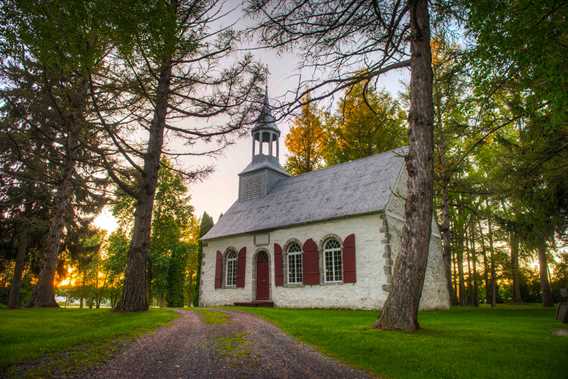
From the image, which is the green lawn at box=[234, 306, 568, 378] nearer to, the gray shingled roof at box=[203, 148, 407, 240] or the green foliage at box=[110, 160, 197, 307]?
the gray shingled roof at box=[203, 148, 407, 240]

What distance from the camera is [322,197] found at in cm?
1723

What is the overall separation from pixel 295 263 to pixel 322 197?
355 centimetres

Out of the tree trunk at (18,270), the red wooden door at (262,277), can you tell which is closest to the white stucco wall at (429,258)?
the red wooden door at (262,277)

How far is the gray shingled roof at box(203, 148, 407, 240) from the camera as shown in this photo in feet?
49.7

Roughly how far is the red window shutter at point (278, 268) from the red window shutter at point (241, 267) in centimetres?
228

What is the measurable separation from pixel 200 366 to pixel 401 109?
19.7m

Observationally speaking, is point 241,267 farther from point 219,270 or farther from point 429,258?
point 429,258

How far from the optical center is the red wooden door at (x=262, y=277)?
1750 centimetres

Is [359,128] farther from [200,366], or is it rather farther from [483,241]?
[200,366]

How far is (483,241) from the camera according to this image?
83.6ft

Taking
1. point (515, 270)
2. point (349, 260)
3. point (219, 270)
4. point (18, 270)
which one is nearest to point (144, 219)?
point (349, 260)

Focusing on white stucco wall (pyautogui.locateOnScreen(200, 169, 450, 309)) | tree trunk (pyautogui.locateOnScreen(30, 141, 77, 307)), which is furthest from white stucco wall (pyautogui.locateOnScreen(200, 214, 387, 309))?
tree trunk (pyautogui.locateOnScreen(30, 141, 77, 307))

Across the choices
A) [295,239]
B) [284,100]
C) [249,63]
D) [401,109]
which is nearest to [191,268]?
[295,239]

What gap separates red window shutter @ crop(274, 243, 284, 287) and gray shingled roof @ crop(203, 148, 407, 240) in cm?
123
